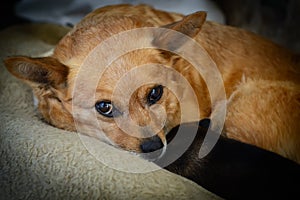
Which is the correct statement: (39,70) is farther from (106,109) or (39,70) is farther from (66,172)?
(66,172)

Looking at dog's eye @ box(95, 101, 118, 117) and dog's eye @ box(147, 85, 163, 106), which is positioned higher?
dog's eye @ box(147, 85, 163, 106)

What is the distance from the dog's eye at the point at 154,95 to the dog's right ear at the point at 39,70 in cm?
41

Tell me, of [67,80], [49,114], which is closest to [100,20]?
[67,80]

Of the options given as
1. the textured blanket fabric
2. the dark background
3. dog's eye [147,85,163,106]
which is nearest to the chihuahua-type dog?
dog's eye [147,85,163,106]

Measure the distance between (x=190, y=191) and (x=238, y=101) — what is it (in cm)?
66

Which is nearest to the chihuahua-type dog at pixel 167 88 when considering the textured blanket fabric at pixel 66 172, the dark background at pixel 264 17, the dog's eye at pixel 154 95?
the dog's eye at pixel 154 95

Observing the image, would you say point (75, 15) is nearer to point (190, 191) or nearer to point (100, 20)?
point (100, 20)

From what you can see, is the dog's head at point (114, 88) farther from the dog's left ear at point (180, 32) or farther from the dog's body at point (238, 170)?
the dog's body at point (238, 170)

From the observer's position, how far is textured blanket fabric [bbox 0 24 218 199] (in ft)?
6.46

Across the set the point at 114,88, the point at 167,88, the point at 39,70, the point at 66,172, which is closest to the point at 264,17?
the point at 167,88

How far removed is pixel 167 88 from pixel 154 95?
11 cm

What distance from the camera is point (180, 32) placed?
216 centimetres

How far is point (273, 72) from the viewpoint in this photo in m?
2.46

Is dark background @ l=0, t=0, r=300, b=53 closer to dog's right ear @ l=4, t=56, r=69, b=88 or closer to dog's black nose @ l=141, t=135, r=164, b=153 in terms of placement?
dog's right ear @ l=4, t=56, r=69, b=88
